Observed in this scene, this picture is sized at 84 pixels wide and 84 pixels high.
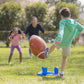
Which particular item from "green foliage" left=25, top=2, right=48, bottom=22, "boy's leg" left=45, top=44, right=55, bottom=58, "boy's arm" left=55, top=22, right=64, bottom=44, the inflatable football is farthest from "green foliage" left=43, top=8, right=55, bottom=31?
"boy's arm" left=55, top=22, right=64, bottom=44

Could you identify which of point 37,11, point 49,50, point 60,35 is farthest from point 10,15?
point 60,35

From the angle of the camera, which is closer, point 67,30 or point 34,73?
point 67,30

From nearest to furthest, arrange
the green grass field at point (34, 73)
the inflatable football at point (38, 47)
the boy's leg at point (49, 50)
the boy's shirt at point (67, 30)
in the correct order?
the green grass field at point (34, 73), the boy's shirt at point (67, 30), the boy's leg at point (49, 50), the inflatable football at point (38, 47)

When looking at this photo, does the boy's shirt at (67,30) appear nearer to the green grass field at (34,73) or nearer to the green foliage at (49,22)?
the green grass field at (34,73)

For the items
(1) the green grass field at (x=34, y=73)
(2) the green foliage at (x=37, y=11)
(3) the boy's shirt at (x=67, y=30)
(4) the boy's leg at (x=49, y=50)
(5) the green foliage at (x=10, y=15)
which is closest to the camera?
(1) the green grass field at (x=34, y=73)

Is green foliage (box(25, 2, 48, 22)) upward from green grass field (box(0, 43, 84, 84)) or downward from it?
upward

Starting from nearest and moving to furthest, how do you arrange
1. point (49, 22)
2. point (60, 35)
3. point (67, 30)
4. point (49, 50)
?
point (60, 35), point (67, 30), point (49, 50), point (49, 22)

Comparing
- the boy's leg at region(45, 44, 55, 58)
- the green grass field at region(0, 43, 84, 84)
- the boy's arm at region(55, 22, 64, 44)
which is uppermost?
the boy's arm at region(55, 22, 64, 44)

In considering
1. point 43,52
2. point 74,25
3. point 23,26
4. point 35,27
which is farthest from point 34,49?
point 23,26

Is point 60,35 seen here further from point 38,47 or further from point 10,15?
point 10,15

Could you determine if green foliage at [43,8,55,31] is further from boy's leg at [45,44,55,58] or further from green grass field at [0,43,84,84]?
boy's leg at [45,44,55,58]

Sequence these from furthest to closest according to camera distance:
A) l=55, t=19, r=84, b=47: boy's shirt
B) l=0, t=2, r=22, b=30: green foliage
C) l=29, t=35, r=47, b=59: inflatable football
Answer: l=0, t=2, r=22, b=30: green foliage < l=29, t=35, r=47, b=59: inflatable football < l=55, t=19, r=84, b=47: boy's shirt

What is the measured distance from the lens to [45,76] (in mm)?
5617

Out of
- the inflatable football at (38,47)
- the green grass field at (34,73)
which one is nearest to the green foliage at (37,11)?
the green grass field at (34,73)
